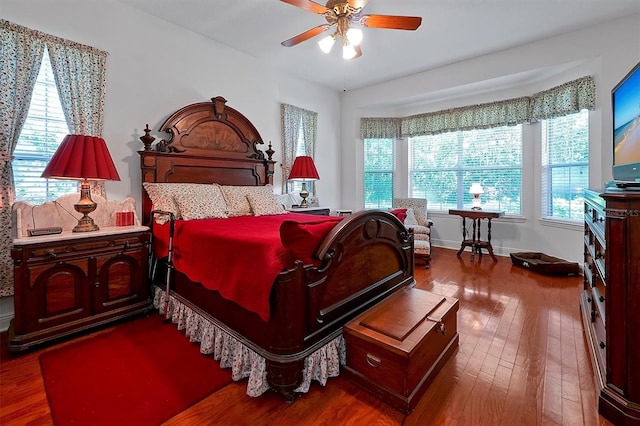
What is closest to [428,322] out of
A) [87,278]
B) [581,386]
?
[581,386]

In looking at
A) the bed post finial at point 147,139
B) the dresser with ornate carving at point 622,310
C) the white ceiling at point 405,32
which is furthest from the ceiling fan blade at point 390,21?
the bed post finial at point 147,139

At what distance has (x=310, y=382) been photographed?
1688 mm

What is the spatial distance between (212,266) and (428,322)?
1433mm

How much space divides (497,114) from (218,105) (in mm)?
4254

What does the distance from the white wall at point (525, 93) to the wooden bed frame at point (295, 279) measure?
2.97 m

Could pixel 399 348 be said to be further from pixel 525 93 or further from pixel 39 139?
pixel 525 93

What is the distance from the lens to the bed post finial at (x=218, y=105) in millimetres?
3572

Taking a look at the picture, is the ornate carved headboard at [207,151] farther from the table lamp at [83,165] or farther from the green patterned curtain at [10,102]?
the green patterned curtain at [10,102]

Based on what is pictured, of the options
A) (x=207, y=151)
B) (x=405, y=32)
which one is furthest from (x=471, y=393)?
(x=405, y=32)

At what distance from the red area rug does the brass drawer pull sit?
2.84ft

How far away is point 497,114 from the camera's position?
4.67m

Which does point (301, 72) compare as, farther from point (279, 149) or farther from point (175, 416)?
point (175, 416)

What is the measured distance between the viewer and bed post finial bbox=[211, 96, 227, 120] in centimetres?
357


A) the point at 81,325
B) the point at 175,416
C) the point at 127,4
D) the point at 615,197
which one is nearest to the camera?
the point at 615,197
